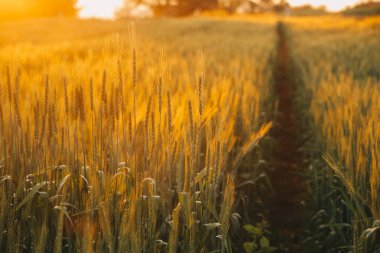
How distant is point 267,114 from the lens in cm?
477

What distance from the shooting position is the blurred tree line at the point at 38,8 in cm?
4053

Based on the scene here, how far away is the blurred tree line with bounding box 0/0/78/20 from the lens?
40.5m

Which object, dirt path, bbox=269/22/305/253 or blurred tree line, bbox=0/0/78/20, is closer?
dirt path, bbox=269/22/305/253

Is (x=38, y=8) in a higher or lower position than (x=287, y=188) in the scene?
higher

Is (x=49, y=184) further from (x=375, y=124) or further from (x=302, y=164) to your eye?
(x=302, y=164)

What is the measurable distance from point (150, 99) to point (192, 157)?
26 centimetres

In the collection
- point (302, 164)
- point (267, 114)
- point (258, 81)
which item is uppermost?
point (258, 81)

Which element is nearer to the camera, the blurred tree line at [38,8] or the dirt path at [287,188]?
the dirt path at [287,188]

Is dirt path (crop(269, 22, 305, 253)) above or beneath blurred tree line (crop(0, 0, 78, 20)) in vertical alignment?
beneath

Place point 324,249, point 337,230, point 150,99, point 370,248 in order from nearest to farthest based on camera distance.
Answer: point 150,99, point 370,248, point 337,230, point 324,249

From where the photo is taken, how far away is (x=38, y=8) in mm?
43531

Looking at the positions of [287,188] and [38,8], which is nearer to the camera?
[287,188]

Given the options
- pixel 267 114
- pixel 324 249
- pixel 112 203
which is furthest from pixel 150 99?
pixel 267 114

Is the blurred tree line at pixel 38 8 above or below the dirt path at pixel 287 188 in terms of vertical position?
above
